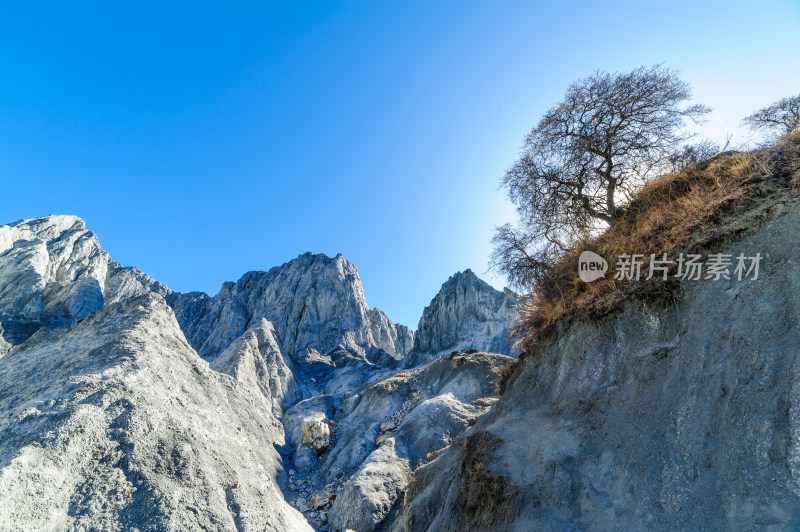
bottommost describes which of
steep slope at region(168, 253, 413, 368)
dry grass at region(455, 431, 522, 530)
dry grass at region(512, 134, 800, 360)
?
dry grass at region(455, 431, 522, 530)

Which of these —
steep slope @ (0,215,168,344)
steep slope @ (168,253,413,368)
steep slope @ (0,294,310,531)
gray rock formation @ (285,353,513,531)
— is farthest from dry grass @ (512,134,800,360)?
steep slope @ (168,253,413,368)

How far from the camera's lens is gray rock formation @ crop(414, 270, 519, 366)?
6444 cm

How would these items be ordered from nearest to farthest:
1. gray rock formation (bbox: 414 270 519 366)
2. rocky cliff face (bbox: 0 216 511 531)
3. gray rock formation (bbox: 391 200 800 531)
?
gray rock formation (bbox: 391 200 800 531), rocky cliff face (bbox: 0 216 511 531), gray rock formation (bbox: 414 270 519 366)

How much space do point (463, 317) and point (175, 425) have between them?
6953cm

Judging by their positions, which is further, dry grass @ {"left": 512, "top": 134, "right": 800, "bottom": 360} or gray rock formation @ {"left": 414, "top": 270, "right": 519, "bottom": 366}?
gray rock formation @ {"left": 414, "top": 270, "right": 519, "bottom": 366}

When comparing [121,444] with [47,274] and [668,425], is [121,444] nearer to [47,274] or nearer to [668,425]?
[668,425]

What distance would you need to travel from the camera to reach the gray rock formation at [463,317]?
211 feet

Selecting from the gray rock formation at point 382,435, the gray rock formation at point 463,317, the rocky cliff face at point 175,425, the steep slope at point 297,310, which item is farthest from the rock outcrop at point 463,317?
the gray rock formation at point 382,435

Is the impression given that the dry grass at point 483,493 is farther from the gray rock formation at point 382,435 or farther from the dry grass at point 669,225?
the gray rock formation at point 382,435

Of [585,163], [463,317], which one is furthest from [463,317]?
[585,163]

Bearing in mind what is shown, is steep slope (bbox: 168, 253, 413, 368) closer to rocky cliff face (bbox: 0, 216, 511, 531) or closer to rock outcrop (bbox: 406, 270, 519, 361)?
rock outcrop (bbox: 406, 270, 519, 361)

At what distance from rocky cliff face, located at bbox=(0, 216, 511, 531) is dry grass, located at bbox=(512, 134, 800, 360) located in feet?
29.1

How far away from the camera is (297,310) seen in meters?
87.8

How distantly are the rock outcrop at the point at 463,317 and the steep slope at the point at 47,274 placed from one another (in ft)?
166
